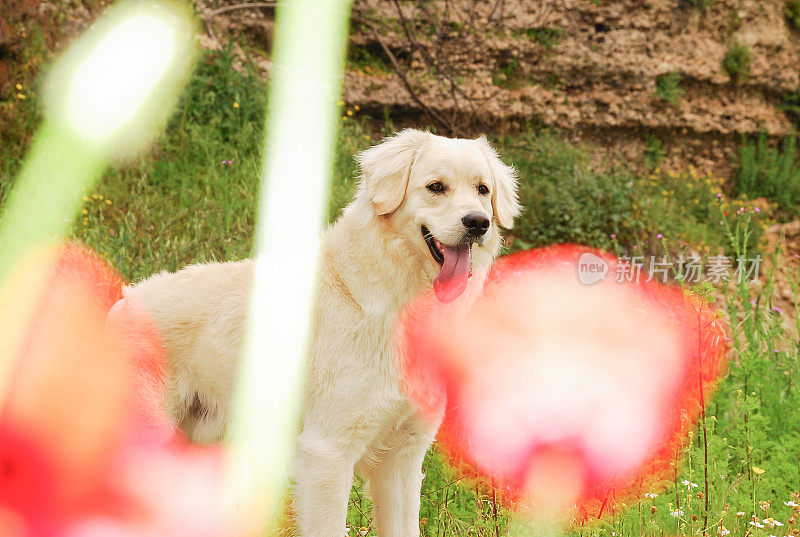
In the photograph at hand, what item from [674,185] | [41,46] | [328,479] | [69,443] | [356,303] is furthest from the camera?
[674,185]

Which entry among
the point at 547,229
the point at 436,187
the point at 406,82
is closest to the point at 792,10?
the point at 547,229

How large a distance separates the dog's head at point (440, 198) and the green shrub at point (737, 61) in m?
8.24

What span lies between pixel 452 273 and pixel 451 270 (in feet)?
0.04

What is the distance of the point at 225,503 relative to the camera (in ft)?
9.71

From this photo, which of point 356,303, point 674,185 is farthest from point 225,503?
point 674,185

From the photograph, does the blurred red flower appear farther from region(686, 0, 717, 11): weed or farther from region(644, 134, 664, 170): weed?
region(686, 0, 717, 11): weed

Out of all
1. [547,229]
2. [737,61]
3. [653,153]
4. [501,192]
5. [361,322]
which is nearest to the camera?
[361,322]

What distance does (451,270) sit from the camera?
8.14 ft

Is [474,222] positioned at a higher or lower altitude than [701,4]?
lower

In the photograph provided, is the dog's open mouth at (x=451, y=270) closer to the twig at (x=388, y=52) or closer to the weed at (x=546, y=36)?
the twig at (x=388, y=52)

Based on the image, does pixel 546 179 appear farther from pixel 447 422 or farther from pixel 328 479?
pixel 328 479

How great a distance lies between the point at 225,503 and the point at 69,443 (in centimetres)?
74

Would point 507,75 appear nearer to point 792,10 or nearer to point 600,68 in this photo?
point 600,68

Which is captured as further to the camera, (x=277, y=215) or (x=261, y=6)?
(x=261, y=6)
